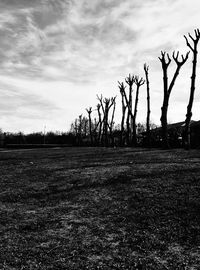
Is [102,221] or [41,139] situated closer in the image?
[102,221]

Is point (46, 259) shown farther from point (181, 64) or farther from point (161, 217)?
point (181, 64)

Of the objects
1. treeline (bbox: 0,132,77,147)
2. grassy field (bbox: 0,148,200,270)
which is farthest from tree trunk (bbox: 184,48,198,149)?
treeline (bbox: 0,132,77,147)

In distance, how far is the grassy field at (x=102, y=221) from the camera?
235 inches

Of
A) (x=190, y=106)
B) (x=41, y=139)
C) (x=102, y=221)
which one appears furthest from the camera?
(x=41, y=139)

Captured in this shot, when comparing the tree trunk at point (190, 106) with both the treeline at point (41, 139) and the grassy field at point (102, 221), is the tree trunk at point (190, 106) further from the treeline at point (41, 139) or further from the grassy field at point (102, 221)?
the treeline at point (41, 139)

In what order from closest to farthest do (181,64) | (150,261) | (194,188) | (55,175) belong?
(150,261) → (194,188) → (55,175) → (181,64)

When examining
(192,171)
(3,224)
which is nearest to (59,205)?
(3,224)

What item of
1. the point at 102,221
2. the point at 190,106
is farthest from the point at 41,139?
the point at 102,221

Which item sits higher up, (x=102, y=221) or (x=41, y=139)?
(x=41, y=139)

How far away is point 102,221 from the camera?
7980 mm

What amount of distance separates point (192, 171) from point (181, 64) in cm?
2028

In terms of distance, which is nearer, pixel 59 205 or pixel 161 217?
pixel 161 217

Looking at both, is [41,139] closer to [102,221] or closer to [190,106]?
[190,106]

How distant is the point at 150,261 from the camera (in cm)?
583
